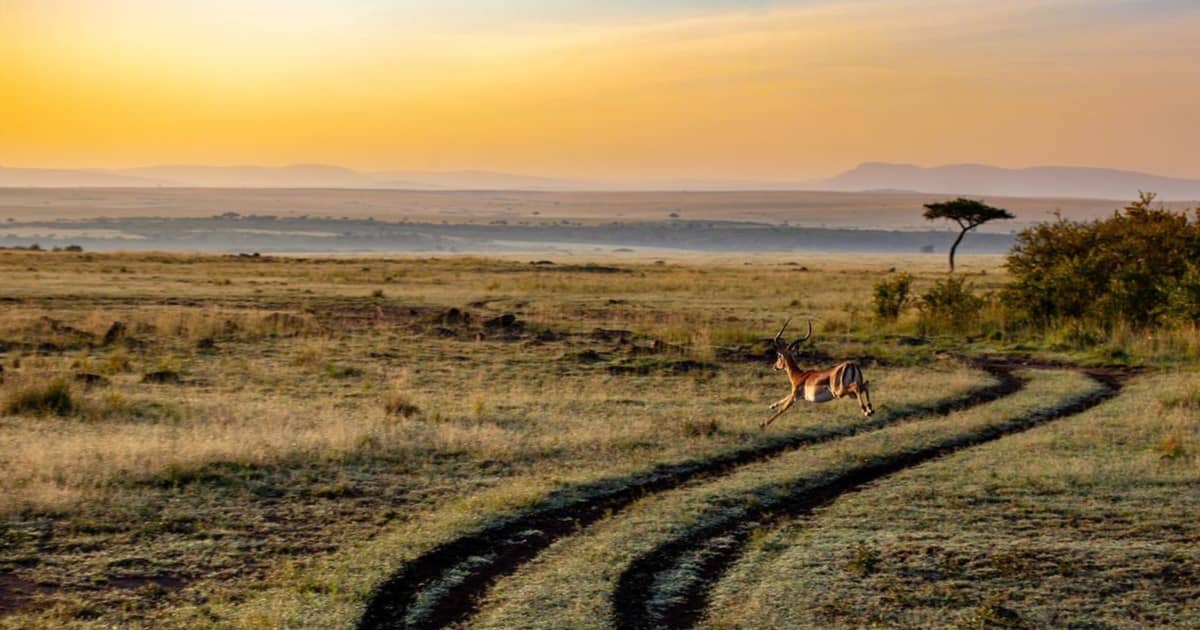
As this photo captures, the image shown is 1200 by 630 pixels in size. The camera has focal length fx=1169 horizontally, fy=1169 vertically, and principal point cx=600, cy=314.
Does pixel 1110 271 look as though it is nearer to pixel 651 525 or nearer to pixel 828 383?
pixel 828 383

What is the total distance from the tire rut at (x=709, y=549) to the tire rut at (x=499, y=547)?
1.28m

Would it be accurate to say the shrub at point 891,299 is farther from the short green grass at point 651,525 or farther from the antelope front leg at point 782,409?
the antelope front leg at point 782,409

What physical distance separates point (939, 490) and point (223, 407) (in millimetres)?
12452

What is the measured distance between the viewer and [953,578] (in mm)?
11148

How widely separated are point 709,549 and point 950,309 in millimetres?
26805

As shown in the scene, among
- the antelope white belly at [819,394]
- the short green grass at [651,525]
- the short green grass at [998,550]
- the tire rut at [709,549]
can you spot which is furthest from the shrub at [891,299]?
the antelope white belly at [819,394]

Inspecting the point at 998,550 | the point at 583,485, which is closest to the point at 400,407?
the point at 583,485

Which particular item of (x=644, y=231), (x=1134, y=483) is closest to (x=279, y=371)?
(x=1134, y=483)

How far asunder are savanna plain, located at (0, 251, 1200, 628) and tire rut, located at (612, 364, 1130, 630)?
0.05 meters

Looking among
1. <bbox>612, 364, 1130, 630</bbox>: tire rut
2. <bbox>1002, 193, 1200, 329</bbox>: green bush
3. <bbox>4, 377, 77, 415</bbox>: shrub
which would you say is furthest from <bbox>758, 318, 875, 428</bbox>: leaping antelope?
<bbox>1002, 193, 1200, 329</bbox>: green bush

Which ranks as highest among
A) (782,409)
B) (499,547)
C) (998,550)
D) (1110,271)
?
(1110,271)

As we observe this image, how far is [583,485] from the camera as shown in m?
15.1

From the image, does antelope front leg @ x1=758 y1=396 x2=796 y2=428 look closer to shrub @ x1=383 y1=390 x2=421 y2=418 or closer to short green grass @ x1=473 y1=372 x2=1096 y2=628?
short green grass @ x1=473 y1=372 x2=1096 y2=628

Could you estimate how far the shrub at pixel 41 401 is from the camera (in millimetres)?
19688
